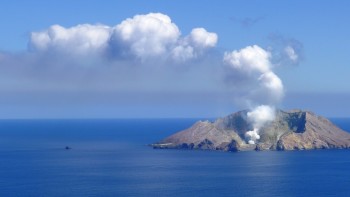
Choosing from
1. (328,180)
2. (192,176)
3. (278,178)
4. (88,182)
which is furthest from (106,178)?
(328,180)

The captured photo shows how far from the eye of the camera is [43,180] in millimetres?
186000

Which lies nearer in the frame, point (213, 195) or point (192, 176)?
point (213, 195)

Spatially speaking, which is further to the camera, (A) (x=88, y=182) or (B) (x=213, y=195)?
(A) (x=88, y=182)

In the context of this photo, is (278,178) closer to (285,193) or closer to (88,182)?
(285,193)

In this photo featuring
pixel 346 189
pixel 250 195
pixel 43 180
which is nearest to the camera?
pixel 250 195

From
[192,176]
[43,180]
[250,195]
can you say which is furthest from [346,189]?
[43,180]

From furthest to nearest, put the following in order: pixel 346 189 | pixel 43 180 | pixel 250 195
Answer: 1. pixel 43 180
2. pixel 346 189
3. pixel 250 195

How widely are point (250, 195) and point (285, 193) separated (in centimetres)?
996

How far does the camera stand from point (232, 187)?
570ft

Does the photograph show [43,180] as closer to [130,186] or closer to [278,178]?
[130,186]

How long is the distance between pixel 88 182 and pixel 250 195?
48864 millimetres

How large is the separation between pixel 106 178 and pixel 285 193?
186 ft

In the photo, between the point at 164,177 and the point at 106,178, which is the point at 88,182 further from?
the point at 164,177

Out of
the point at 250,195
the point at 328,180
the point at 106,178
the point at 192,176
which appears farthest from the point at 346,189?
the point at 106,178
